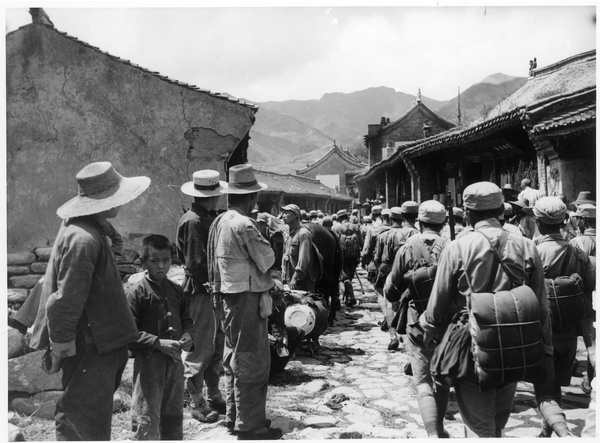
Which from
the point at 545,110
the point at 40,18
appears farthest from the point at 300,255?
the point at 40,18

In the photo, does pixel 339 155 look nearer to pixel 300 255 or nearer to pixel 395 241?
pixel 300 255

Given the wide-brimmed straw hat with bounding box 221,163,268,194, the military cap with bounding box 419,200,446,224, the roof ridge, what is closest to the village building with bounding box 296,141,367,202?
the roof ridge

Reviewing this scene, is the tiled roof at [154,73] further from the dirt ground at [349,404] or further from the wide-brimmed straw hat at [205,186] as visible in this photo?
the dirt ground at [349,404]

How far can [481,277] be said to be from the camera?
121 inches

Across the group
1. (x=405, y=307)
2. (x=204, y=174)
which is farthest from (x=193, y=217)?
(x=405, y=307)

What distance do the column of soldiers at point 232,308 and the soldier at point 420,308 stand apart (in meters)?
0.01

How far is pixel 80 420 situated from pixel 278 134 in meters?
166

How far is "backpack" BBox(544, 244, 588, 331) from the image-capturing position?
430 centimetres

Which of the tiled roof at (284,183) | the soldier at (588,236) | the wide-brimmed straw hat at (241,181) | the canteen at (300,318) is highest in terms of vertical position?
the tiled roof at (284,183)

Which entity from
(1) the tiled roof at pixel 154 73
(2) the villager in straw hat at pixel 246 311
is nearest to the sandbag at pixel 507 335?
(2) the villager in straw hat at pixel 246 311

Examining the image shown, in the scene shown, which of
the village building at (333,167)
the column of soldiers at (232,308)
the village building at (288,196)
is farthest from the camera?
the village building at (333,167)

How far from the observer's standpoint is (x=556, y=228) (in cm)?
439

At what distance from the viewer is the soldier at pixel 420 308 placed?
3.88m

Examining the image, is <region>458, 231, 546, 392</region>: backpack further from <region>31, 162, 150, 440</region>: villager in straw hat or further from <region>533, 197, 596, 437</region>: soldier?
<region>31, 162, 150, 440</region>: villager in straw hat
